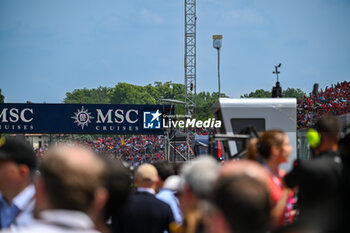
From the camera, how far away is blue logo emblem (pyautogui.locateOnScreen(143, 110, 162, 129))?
928 inches

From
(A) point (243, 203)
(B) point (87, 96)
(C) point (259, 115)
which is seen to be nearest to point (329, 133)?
(A) point (243, 203)

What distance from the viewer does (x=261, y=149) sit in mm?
3617

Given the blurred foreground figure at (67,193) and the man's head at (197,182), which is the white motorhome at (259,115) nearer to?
the man's head at (197,182)

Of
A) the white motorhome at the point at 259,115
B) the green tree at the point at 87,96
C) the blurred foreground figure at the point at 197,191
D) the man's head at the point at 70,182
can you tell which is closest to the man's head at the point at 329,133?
the blurred foreground figure at the point at 197,191

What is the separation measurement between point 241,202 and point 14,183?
81.6 inches

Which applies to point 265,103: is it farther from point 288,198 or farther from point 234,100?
point 288,198

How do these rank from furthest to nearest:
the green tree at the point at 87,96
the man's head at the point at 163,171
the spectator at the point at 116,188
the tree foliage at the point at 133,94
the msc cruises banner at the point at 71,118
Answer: the green tree at the point at 87,96 < the tree foliage at the point at 133,94 < the msc cruises banner at the point at 71,118 < the man's head at the point at 163,171 < the spectator at the point at 116,188

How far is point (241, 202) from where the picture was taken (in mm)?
1587

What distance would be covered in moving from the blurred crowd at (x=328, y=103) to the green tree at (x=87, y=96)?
104 meters

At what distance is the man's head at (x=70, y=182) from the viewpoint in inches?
64.6

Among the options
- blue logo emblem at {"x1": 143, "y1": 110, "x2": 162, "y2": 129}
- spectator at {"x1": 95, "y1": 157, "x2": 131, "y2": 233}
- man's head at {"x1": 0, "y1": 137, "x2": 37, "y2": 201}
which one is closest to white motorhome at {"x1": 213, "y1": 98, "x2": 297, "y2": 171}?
man's head at {"x1": 0, "y1": 137, "x2": 37, "y2": 201}

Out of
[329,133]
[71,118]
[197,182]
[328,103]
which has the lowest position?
[197,182]

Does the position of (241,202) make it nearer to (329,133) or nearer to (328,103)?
(329,133)

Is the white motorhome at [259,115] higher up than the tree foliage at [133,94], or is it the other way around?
the tree foliage at [133,94]
